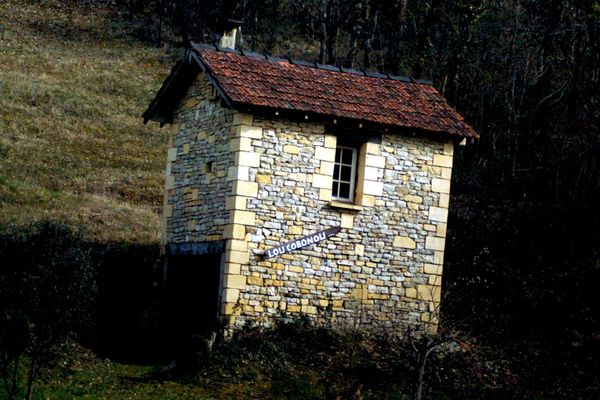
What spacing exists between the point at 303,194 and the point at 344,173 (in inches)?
53.1

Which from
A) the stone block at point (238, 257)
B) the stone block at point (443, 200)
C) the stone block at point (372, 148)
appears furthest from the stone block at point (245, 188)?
the stone block at point (443, 200)

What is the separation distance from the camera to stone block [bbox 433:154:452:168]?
69.8 ft

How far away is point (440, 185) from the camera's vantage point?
21.2m

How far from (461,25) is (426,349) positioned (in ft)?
82.8

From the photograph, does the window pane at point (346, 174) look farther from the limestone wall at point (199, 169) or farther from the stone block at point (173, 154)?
the stone block at point (173, 154)

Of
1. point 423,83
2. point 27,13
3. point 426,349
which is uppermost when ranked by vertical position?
point 27,13

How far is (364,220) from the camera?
20.4m

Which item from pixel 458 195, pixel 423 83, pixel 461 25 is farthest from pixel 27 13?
pixel 423 83

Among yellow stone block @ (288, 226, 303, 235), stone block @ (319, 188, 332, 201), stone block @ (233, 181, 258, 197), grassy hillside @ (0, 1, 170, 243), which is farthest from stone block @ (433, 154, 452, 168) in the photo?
grassy hillside @ (0, 1, 170, 243)

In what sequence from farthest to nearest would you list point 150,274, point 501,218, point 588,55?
point 588,55
point 501,218
point 150,274

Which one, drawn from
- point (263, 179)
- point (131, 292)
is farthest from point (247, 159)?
point (131, 292)

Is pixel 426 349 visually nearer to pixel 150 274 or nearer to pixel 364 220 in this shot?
pixel 364 220

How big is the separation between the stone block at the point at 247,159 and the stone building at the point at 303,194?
31mm

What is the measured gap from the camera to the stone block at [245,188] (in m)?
19.4
